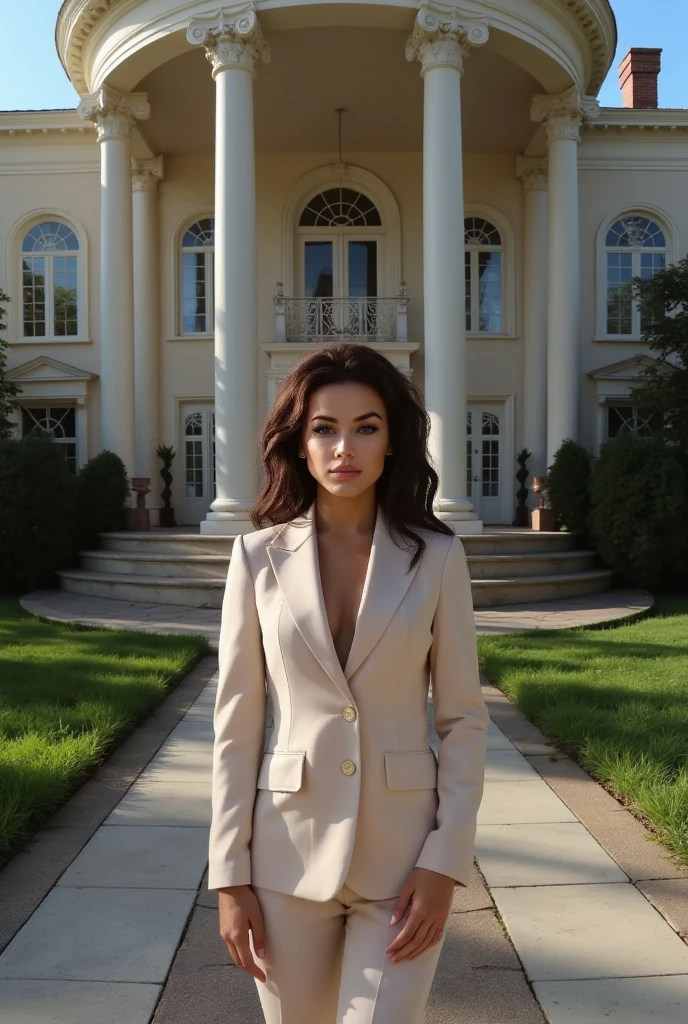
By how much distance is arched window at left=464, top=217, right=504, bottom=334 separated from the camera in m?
20.7

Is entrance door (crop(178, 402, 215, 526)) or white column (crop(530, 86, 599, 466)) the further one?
entrance door (crop(178, 402, 215, 526))

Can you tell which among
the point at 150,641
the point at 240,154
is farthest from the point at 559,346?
the point at 150,641

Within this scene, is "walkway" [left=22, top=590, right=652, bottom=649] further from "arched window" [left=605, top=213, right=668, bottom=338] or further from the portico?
"arched window" [left=605, top=213, right=668, bottom=338]

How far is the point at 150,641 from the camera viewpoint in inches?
369

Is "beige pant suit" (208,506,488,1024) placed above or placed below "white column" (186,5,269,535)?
below

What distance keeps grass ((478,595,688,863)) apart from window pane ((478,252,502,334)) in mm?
11372

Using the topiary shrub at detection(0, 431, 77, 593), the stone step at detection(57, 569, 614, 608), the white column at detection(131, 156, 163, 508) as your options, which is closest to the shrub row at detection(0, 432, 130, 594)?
the topiary shrub at detection(0, 431, 77, 593)

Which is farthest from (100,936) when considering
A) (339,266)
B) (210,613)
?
(339,266)

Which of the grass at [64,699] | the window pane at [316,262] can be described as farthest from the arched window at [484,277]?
the grass at [64,699]

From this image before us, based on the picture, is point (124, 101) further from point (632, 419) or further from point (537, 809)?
point (537, 809)

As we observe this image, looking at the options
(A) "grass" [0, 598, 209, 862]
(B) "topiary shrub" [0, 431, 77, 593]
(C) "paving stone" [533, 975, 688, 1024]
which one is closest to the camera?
(C) "paving stone" [533, 975, 688, 1024]

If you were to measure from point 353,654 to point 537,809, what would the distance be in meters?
3.35

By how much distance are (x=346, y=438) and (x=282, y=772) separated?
0.72 m

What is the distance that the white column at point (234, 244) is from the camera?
45.9 feet
